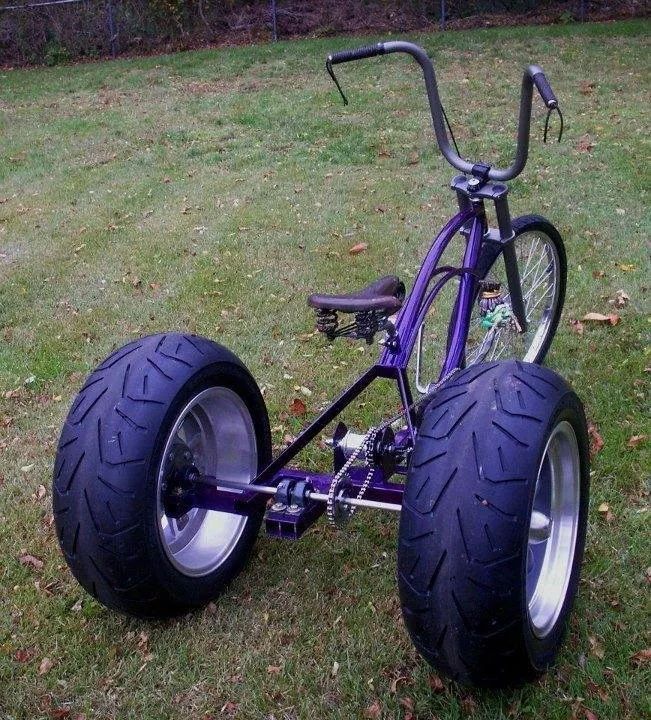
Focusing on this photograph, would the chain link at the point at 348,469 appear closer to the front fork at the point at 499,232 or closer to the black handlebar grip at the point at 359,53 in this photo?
the front fork at the point at 499,232

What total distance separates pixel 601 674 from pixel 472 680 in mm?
691

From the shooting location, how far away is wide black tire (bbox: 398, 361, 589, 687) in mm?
2258

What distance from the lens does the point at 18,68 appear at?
2033 cm

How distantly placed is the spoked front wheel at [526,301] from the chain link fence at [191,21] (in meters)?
17.2

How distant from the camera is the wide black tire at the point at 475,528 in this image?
7.41 ft

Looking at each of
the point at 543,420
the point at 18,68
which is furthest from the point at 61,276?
the point at 18,68

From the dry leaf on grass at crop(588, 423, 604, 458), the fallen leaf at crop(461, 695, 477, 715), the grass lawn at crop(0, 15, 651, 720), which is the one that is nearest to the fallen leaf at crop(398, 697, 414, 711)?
the grass lawn at crop(0, 15, 651, 720)

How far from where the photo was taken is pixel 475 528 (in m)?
2.25

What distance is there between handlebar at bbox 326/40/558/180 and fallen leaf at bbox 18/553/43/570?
2.52 meters

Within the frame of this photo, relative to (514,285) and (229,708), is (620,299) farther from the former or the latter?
(229,708)

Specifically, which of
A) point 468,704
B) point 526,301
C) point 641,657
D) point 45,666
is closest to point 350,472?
point 468,704

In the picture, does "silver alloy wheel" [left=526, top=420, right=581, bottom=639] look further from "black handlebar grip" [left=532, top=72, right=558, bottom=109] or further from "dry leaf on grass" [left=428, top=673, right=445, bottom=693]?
"black handlebar grip" [left=532, top=72, right=558, bottom=109]

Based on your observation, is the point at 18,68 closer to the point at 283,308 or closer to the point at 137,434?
the point at 283,308

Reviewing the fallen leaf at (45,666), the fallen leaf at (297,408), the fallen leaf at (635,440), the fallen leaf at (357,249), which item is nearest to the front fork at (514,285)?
the fallen leaf at (635,440)
